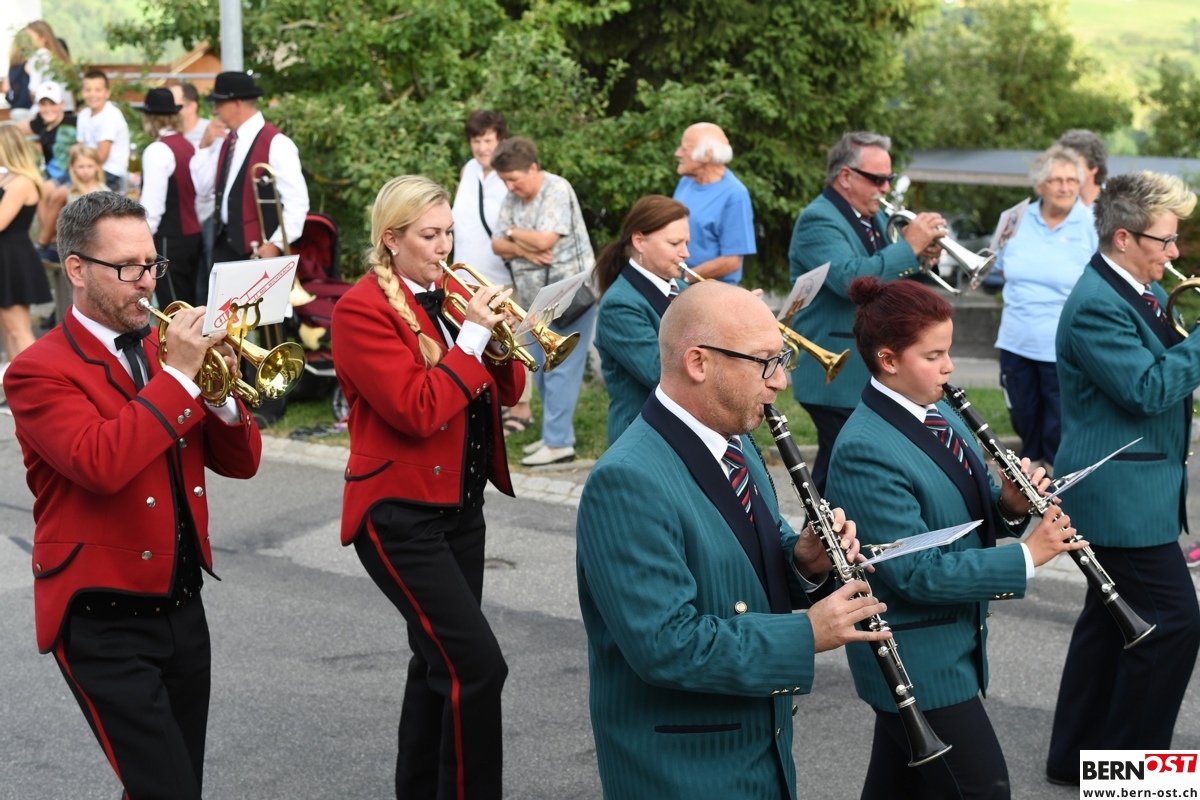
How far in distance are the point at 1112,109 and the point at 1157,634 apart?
4382cm

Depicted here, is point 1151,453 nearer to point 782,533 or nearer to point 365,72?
point 782,533

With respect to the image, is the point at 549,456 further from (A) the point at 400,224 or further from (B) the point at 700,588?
(B) the point at 700,588

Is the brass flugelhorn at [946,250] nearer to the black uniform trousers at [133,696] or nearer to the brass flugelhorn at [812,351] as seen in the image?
the brass flugelhorn at [812,351]

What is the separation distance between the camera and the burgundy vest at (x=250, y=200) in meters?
9.90

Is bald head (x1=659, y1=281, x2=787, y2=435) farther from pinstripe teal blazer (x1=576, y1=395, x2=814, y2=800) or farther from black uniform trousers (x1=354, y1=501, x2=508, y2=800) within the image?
black uniform trousers (x1=354, y1=501, x2=508, y2=800)

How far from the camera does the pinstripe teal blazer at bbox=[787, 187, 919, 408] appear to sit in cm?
653

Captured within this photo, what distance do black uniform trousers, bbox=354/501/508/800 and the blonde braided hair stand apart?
21.2 inches

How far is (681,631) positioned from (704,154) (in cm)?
604

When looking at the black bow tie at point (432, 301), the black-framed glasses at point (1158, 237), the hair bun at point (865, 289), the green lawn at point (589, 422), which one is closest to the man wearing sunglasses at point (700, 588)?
the hair bun at point (865, 289)

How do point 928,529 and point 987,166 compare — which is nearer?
point 928,529

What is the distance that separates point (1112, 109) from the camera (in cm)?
4512

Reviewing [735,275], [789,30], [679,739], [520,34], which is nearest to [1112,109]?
[789,30]

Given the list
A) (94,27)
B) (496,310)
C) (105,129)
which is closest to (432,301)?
(496,310)

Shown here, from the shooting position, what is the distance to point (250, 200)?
993cm
